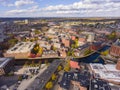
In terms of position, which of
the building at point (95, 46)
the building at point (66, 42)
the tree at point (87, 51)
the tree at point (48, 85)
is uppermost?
the building at point (66, 42)

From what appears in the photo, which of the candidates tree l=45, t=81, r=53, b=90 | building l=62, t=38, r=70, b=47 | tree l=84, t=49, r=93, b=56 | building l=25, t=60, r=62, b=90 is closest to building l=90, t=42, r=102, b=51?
tree l=84, t=49, r=93, b=56

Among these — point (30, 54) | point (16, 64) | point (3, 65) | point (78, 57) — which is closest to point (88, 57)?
point (78, 57)

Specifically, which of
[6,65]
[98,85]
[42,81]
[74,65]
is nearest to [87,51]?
[74,65]

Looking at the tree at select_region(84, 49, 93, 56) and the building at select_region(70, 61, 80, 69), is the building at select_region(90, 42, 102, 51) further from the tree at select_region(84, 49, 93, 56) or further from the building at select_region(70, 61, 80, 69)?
the building at select_region(70, 61, 80, 69)

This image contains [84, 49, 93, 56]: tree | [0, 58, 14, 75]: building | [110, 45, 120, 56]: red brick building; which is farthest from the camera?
[84, 49, 93, 56]: tree

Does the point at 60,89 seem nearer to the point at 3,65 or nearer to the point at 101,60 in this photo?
the point at 3,65

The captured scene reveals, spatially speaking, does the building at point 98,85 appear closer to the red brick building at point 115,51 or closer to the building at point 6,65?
the building at point 6,65

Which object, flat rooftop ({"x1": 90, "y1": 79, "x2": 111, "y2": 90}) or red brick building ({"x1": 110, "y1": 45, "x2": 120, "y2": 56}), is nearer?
flat rooftop ({"x1": 90, "y1": 79, "x2": 111, "y2": 90})

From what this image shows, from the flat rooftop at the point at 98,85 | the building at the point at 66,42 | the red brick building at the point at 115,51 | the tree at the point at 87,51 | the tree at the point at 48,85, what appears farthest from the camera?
the building at the point at 66,42

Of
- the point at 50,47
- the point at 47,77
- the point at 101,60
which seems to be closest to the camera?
the point at 47,77

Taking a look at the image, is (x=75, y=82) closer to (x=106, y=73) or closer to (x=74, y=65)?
(x=106, y=73)

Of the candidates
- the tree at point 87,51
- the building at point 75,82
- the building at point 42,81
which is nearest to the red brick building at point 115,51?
the tree at point 87,51
